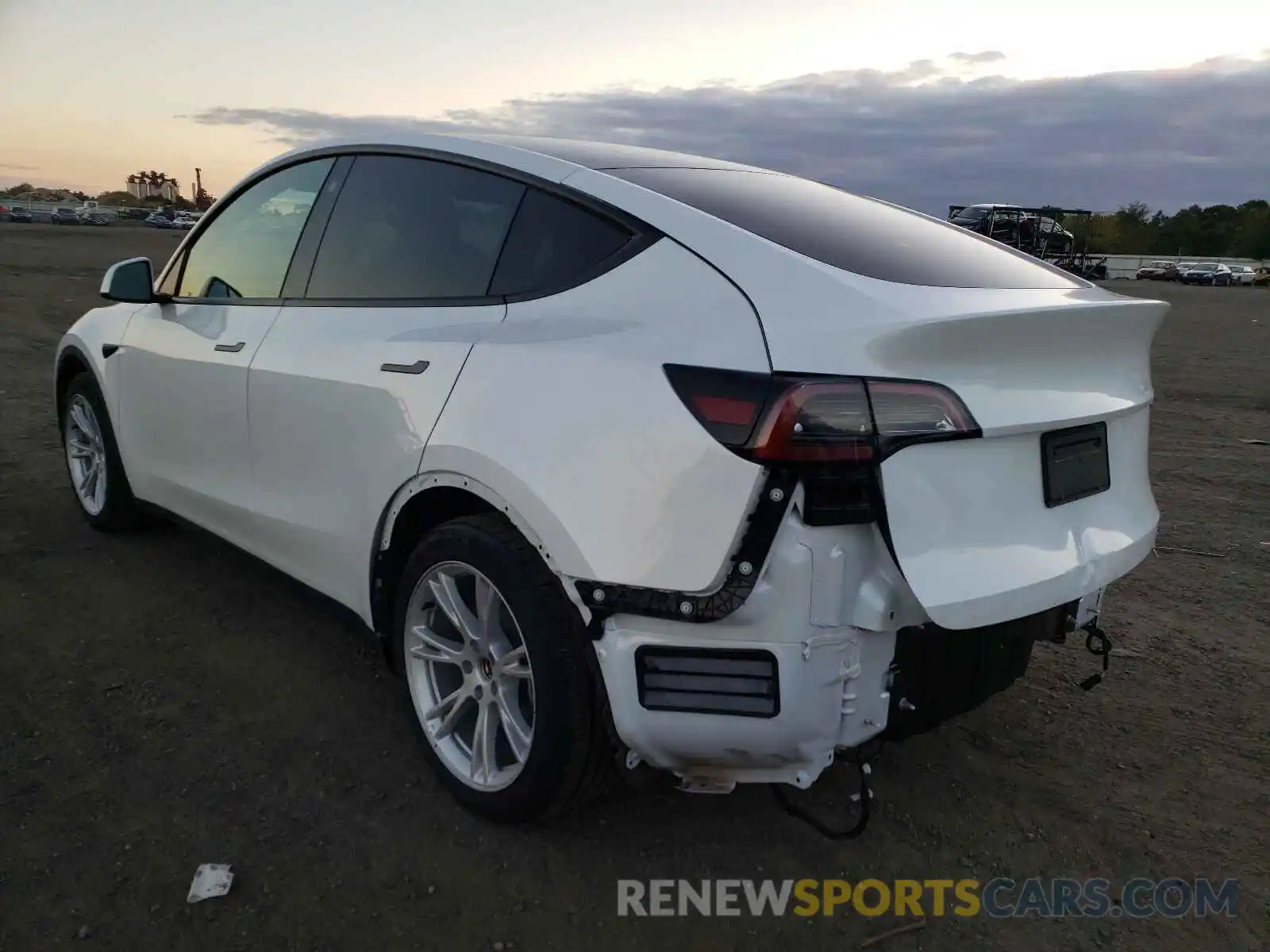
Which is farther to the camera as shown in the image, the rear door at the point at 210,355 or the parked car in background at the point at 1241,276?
the parked car in background at the point at 1241,276

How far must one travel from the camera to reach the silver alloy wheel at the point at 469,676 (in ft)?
8.31

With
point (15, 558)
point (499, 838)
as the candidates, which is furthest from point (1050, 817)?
point (15, 558)

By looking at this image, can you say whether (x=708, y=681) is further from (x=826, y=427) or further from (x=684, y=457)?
(x=826, y=427)

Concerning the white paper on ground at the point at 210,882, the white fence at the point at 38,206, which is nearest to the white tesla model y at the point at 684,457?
the white paper on ground at the point at 210,882

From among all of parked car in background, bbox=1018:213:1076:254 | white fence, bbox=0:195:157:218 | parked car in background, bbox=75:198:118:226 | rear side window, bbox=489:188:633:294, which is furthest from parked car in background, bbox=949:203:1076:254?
white fence, bbox=0:195:157:218

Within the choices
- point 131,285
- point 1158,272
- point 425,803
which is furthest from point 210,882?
point 1158,272

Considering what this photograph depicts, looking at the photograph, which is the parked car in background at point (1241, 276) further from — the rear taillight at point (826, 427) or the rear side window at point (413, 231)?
the rear taillight at point (826, 427)

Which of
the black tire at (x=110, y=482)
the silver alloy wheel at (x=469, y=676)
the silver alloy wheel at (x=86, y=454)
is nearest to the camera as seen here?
the silver alloy wheel at (x=469, y=676)

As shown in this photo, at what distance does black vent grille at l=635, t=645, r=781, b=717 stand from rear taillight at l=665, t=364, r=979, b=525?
0.34m

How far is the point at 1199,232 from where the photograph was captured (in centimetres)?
8831

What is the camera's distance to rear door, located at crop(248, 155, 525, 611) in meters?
2.66

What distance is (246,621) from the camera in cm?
387

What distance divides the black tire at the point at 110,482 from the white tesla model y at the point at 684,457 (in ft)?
5.68

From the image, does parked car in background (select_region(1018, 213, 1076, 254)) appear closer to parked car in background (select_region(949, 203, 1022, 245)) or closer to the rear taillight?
parked car in background (select_region(949, 203, 1022, 245))
